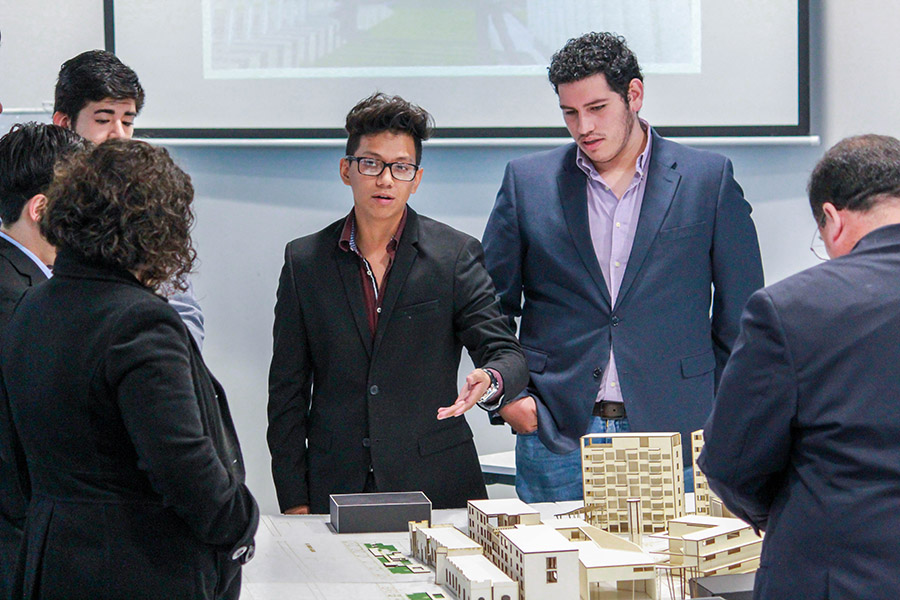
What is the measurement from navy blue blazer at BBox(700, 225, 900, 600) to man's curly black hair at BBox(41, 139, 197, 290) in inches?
32.9

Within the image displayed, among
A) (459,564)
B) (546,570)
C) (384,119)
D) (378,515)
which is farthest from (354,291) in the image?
(546,570)

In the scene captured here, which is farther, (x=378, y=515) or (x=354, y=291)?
(x=354, y=291)

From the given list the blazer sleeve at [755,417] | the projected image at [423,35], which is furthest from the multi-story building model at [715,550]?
the projected image at [423,35]

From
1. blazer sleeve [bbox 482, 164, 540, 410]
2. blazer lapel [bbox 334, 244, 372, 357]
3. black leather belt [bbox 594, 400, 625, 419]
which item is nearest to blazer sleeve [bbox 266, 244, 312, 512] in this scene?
blazer lapel [bbox 334, 244, 372, 357]

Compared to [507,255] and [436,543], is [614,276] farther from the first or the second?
[436,543]

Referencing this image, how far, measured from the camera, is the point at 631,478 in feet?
6.46

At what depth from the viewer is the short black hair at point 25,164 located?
6.13ft

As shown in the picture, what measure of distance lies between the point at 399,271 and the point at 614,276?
0.58 meters

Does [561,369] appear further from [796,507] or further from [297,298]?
[796,507]

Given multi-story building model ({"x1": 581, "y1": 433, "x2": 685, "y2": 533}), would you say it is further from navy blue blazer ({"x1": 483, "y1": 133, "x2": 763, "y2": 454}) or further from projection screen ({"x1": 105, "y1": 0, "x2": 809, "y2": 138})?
projection screen ({"x1": 105, "y1": 0, "x2": 809, "y2": 138})

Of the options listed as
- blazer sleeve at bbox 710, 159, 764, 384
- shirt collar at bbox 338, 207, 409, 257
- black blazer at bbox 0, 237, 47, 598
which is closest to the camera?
black blazer at bbox 0, 237, 47, 598

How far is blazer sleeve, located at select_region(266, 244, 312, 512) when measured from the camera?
237 cm

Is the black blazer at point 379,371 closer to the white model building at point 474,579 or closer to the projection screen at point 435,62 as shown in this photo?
the white model building at point 474,579

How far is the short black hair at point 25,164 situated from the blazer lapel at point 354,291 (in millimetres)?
741
